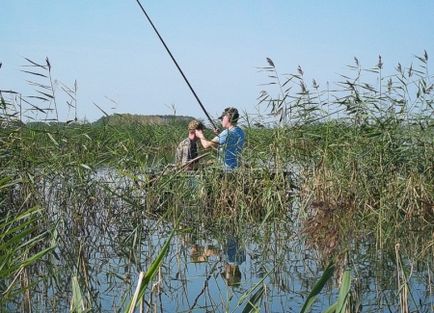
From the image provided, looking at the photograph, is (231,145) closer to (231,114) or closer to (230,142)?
(230,142)

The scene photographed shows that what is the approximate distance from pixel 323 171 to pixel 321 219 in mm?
673

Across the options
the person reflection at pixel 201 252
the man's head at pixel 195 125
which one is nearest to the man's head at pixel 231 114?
the man's head at pixel 195 125

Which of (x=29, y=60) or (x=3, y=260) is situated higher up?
(x=29, y=60)

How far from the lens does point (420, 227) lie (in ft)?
19.1

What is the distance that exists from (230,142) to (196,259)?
5.30ft

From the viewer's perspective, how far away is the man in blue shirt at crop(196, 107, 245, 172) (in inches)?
267

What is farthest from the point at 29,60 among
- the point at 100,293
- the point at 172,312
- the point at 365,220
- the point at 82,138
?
the point at 365,220

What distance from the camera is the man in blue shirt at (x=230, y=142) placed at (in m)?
6.79

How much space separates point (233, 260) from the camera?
5.59m

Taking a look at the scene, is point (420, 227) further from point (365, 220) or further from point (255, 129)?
point (255, 129)

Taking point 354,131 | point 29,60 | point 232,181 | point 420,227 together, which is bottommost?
point 420,227

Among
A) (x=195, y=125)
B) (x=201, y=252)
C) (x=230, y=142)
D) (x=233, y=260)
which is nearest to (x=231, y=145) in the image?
(x=230, y=142)

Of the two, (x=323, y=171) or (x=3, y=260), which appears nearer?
(x=3, y=260)

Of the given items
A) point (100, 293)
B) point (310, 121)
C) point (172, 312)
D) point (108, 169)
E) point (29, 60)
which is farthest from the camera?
point (310, 121)
